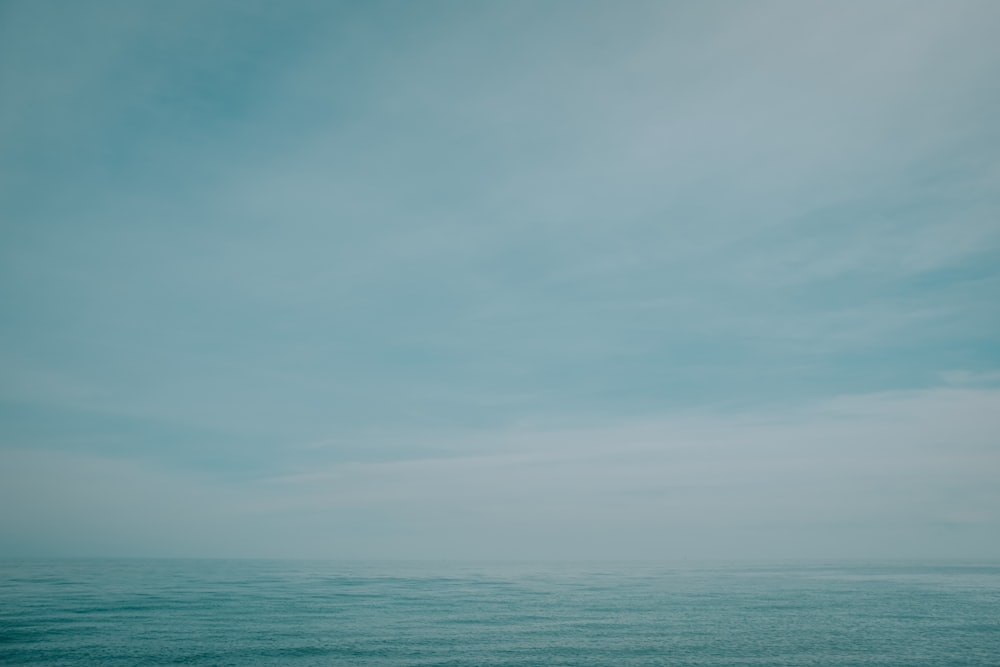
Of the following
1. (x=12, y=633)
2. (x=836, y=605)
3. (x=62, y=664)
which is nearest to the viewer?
(x=62, y=664)

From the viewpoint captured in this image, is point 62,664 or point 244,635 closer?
point 62,664

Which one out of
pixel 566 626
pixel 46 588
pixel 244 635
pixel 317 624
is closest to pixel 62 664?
pixel 244 635

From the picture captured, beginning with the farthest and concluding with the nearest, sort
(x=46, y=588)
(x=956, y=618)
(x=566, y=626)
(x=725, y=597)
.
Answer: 1. (x=46, y=588)
2. (x=725, y=597)
3. (x=956, y=618)
4. (x=566, y=626)

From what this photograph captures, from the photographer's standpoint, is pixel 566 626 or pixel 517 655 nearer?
pixel 517 655

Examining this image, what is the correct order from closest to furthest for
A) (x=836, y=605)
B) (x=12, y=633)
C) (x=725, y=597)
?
(x=12, y=633)
(x=836, y=605)
(x=725, y=597)

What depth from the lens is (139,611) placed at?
78.2m

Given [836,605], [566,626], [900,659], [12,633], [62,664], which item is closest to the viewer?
[62,664]

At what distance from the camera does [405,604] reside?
92125 millimetres

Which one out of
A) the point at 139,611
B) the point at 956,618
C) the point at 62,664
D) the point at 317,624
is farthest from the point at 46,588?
the point at 956,618

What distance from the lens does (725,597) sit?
104562mm

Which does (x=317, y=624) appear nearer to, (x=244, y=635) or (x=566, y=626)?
(x=244, y=635)

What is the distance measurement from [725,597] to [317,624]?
6765cm

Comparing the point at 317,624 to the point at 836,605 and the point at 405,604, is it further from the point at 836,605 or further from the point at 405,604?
the point at 836,605

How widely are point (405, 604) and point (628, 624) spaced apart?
121ft
